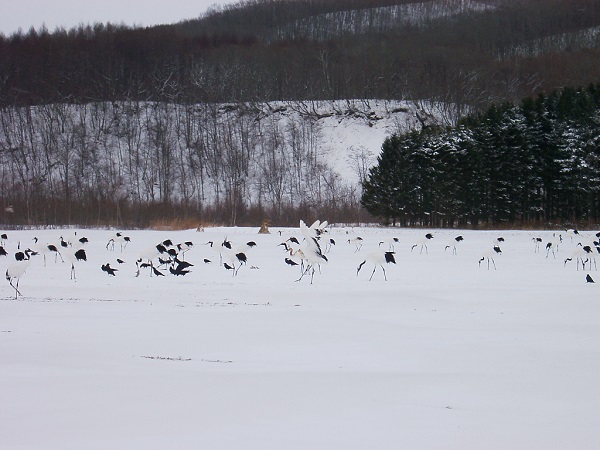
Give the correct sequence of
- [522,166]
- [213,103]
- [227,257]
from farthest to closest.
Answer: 1. [213,103]
2. [522,166]
3. [227,257]

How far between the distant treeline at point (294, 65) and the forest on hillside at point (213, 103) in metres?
0.24

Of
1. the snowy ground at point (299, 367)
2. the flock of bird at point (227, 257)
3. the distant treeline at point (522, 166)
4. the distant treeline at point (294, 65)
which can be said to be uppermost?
the distant treeline at point (294, 65)

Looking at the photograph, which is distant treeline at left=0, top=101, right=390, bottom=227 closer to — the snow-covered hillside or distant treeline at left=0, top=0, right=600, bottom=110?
the snow-covered hillside

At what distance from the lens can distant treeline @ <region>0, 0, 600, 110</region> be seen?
7675cm

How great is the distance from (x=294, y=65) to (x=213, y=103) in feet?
47.3

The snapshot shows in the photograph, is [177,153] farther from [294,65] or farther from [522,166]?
[522,166]

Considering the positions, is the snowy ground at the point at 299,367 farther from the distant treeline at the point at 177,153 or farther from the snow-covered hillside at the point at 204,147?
the snow-covered hillside at the point at 204,147

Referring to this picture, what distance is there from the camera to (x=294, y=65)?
84.4 metres

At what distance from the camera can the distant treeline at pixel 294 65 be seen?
3022 inches

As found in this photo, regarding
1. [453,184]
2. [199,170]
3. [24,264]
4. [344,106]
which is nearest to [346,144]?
[344,106]

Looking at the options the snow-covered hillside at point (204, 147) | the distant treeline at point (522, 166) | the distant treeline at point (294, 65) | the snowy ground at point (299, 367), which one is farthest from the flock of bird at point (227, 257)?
the distant treeline at point (294, 65)

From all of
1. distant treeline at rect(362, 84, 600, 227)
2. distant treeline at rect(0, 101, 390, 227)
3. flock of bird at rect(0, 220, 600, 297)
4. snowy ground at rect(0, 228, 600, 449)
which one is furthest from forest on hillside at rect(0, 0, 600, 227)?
snowy ground at rect(0, 228, 600, 449)

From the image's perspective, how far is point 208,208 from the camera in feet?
169

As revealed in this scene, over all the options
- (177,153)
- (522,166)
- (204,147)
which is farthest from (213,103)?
(522,166)
